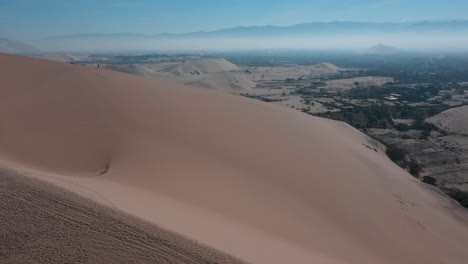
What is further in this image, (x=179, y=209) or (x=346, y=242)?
(x=346, y=242)

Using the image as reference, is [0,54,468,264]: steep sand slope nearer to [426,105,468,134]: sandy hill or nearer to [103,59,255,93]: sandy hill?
[426,105,468,134]: sandy hill

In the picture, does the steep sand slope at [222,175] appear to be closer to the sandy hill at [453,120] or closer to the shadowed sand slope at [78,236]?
the shadowed sand slope at [78,236]

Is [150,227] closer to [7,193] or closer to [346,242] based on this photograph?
[7,193]

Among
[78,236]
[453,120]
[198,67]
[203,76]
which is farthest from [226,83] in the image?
[78,236]

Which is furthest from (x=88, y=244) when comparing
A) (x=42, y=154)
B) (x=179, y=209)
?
(x=42, y=154)

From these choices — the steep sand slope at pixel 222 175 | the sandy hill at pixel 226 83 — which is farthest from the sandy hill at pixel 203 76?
the steep sand slope at pixel 222 175
